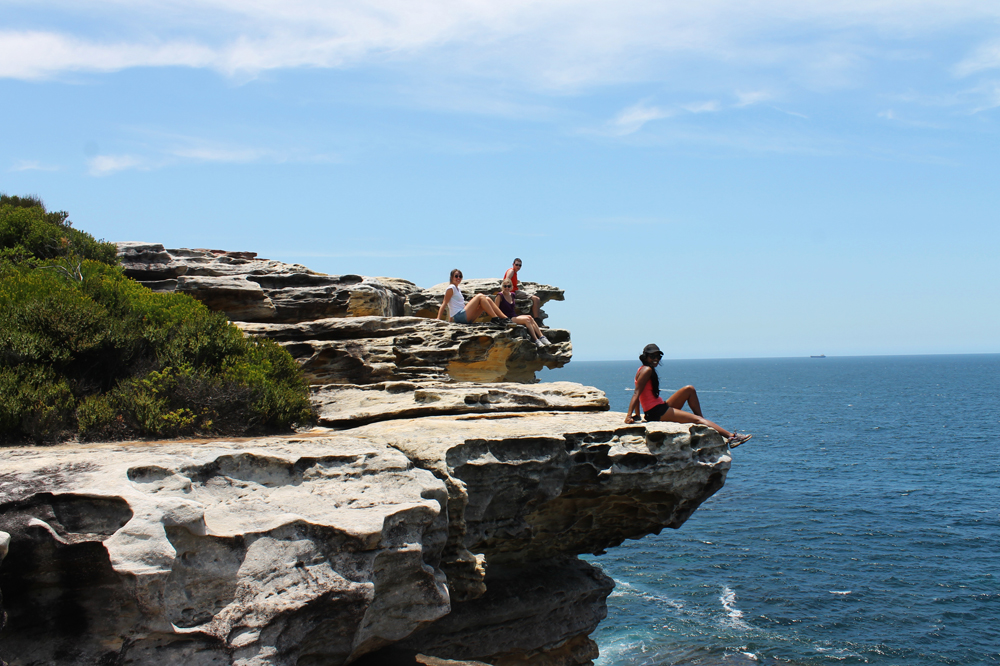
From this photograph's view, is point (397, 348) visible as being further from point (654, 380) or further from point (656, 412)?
point (656, 412)

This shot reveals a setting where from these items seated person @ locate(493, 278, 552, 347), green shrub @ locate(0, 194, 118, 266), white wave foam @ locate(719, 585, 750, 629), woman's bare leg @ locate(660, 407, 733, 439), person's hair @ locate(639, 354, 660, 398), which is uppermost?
green shrub @ locate(0, 194, 118, 266)

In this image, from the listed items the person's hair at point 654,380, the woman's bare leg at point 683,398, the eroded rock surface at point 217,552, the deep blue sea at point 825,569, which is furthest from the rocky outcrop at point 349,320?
the deep blue sea at point 825,569

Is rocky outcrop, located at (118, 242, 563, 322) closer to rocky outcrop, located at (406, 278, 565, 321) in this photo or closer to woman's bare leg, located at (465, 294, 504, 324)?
rocky outcrop, located at (406, 278, 565, 321)

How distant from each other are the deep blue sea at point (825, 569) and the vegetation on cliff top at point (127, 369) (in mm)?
17689

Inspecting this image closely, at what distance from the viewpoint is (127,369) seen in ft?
40.3

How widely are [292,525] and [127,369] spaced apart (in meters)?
5.60

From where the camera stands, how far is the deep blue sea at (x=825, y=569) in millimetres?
24781

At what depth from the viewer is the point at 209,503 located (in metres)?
8.74

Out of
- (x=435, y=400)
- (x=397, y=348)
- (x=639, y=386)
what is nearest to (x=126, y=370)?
(x=435, y=400)

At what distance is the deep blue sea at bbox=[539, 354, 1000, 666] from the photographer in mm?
24781

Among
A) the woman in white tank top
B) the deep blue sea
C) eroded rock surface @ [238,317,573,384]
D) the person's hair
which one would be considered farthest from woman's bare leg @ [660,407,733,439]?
the deep blue sea

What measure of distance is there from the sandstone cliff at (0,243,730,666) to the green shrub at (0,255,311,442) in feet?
3.02

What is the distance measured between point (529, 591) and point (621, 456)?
4677 millimetres

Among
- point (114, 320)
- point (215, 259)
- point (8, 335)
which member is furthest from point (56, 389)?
point (215, 259)
